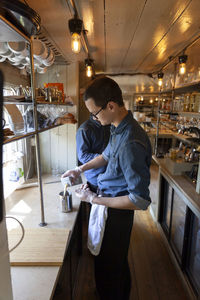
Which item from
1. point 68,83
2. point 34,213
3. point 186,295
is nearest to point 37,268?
point 34,213

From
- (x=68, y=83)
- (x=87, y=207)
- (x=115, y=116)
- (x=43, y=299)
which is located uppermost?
(x=68, y=83)

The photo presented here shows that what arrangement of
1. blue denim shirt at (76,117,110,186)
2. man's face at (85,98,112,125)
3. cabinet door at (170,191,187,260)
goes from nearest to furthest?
man's face at (85,98,112,125) < cabinet door at (170,191,187,260) < blue denim shirt at (76,117,110,186)

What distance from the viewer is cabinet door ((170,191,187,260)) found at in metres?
1.96

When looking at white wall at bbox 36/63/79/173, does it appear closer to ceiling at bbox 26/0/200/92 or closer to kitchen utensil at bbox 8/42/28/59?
ceiling at bbox 26/0/200/92

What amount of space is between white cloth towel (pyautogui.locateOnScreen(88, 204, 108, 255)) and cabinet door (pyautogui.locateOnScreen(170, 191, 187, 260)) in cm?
98

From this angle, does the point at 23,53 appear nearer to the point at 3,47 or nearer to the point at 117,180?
the point at 3,47

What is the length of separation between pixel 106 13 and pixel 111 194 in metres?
1.51

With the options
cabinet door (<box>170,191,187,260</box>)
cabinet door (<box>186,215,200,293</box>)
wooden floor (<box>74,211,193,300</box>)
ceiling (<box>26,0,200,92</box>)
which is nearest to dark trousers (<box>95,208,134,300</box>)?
wooden floor (<box>74,211,193,300</box>)

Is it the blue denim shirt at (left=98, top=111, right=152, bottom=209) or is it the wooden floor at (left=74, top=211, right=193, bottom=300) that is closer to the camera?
the blue denim shirt at (left=98, top=111, right=152, bottom=209)

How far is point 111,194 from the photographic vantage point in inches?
54.2

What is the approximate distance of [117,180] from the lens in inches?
51.2

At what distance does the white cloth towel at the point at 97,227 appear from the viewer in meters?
1.37

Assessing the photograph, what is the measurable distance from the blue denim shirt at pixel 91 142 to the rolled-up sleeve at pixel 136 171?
3.19 feet

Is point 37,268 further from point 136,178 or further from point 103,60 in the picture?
point 103,60
